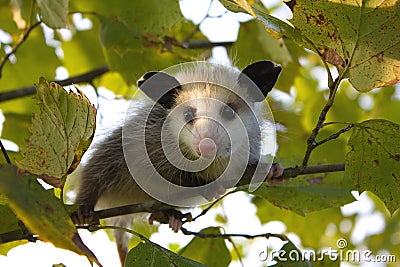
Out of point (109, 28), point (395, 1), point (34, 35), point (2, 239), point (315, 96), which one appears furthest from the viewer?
point (315, 96)

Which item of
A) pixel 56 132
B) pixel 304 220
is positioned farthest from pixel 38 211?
pixel 304 220

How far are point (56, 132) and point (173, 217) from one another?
819 millimetres

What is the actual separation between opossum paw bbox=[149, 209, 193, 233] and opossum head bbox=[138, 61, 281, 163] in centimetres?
21

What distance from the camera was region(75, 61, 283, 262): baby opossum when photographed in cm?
207

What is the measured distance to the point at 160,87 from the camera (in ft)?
7.08

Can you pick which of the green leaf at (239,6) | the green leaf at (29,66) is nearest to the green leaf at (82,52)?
the green leaf at (29,66)

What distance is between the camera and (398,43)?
1.56 meters

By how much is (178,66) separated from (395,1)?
99 centimetres

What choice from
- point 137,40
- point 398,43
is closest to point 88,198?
point 137,40

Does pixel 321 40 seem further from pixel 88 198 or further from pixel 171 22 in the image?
pixel 88 198

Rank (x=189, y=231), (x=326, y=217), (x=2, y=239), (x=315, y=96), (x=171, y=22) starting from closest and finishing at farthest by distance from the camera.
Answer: (x=2, y=239)
(x=189, y=231)
(x=171, y=22)
(x=326, y=217)
(x=315, y=96)

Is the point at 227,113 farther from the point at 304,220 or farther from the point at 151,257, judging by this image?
the point at 304,220

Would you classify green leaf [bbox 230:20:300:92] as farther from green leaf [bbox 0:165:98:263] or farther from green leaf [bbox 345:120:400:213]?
green leaf [bbox 0:165:98:263]
